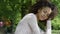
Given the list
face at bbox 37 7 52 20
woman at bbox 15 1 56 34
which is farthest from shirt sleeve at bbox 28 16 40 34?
face at bbox 37 7 52 20

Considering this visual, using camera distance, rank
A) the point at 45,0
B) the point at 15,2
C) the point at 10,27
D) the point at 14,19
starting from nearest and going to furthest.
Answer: the point at 45,0
the point at 15,2
the point at 14,19
the point at 10,27

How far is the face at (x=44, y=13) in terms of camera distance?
2891 mm

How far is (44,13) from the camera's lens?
9.49ft

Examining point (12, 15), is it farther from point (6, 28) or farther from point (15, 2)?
point (6, 28)

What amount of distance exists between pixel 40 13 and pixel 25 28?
295 millimetres

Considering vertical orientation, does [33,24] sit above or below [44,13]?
below

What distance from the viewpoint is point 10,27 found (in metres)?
7.71

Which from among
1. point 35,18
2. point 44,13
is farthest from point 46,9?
point 35,18

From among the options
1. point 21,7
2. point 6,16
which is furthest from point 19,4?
point 6,16

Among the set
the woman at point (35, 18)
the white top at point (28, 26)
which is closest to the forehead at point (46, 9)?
the woman at point (35, 18)

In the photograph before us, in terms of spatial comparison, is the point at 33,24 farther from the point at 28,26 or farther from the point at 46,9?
the point at 46,9

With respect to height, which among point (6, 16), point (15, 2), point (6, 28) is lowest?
point (6, 28)

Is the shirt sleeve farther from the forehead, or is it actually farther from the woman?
the forehead

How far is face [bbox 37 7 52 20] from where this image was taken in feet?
9.48
